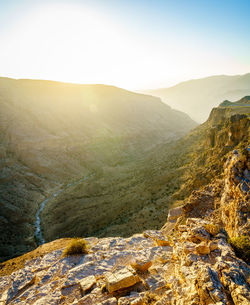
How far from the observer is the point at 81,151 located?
47.7 meters

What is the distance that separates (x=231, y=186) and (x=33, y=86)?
73852 mm

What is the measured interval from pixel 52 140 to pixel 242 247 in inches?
1813

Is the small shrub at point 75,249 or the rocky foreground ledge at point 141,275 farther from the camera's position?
the small shrub at point 75,249

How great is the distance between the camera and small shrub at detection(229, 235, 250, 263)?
5.33 metres

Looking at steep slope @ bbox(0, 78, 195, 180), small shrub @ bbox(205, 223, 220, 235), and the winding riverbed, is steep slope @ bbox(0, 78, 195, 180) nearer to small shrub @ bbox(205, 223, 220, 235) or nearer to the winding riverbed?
the winding riverbed

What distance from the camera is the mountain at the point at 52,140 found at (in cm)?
2708

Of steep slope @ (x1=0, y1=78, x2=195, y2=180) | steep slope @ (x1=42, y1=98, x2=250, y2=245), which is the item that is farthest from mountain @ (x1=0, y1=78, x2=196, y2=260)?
steep slope @ (x1=42, y1=98, x2=250, y2=245)

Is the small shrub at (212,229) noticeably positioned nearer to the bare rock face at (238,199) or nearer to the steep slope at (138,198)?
the bare rock face at (238,199)

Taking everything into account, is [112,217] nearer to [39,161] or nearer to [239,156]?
[239,156]

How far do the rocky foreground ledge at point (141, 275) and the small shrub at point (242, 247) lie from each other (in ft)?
0.90

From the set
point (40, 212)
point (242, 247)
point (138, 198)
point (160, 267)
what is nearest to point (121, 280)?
point (160, 267)

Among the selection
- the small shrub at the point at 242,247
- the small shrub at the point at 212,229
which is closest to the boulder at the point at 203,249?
the small shrub at the point at 242,247

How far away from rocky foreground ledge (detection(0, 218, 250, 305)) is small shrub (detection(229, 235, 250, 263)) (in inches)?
10.8

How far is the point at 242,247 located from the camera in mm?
5531
